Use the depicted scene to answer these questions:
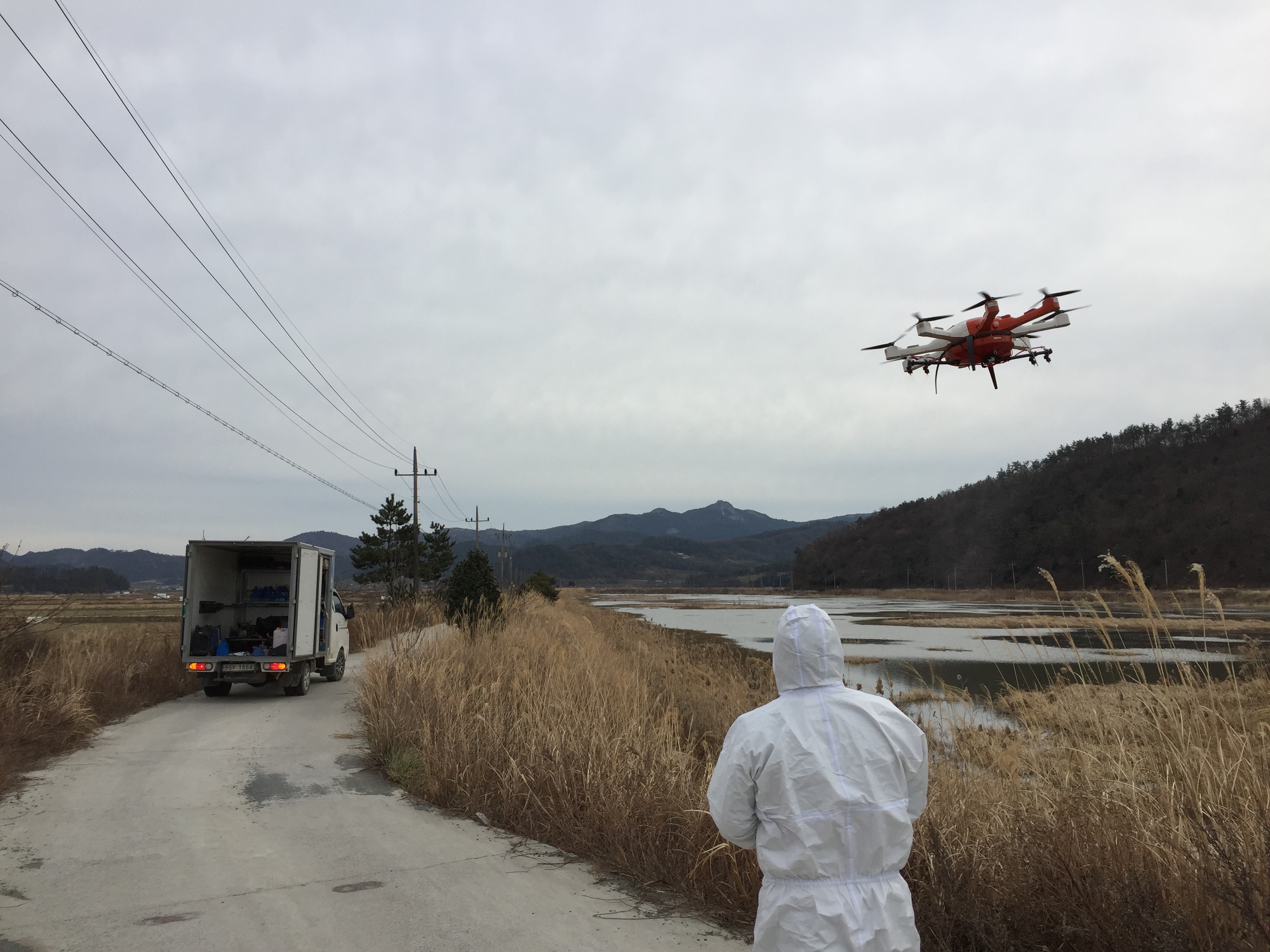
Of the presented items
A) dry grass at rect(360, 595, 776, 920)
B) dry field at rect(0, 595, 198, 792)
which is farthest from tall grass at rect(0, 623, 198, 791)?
dry grass at rect(360, 595, 776, 920)

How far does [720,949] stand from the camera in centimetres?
420

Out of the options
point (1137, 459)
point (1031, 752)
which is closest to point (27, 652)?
point (1031, 752)

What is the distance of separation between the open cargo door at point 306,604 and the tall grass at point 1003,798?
540 cm

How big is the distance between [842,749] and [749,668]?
15.5 meters

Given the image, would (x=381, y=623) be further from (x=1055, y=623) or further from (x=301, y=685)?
(x=1055, y=623)

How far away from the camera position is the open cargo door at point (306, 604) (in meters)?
14.0

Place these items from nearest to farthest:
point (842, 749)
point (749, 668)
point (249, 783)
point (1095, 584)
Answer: point (842, 749), point (249, 783), point (749, 668), point (1095, 584)

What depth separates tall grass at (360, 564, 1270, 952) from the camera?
3.51 metres

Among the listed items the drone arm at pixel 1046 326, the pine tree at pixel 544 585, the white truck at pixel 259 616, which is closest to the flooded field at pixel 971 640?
the drone arm at pixel 1046 326

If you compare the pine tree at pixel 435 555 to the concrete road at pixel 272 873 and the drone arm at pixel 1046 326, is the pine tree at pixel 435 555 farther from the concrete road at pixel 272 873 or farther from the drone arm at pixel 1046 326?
the drone arm at pixel 1046 326

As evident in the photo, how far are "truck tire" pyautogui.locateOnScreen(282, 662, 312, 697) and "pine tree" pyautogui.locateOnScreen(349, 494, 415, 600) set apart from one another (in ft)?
109

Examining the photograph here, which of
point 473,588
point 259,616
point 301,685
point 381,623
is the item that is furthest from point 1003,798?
point 381,623

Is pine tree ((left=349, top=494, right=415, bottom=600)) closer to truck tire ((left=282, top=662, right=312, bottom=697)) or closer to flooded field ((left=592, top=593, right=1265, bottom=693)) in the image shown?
flooded field ((left=592, top=593, right=1265, bottom=693))

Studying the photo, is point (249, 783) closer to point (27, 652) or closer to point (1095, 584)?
point (27, 652)
